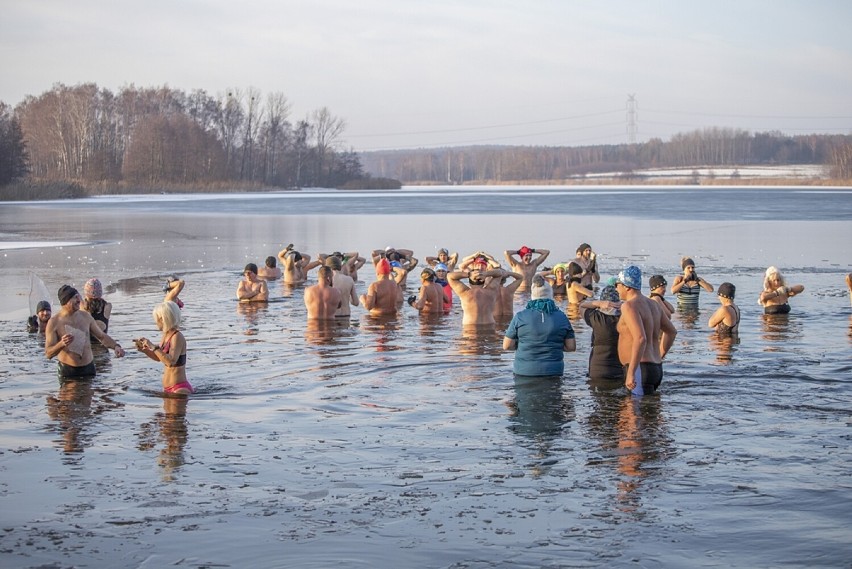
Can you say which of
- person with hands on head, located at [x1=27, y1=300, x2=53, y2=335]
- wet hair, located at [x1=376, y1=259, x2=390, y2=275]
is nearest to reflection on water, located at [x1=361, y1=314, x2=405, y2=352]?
wet hair, located at [x1=376, y1=259, x2=390, y2=275]

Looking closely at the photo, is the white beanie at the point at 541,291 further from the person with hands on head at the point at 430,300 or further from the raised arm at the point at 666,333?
the person with hands on head at the point at 430,300

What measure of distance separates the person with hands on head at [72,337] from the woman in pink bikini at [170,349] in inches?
24.9

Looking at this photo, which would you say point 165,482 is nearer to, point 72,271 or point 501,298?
point 501,298

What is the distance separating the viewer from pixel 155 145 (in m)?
102

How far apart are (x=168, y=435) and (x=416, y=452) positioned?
2409 mm

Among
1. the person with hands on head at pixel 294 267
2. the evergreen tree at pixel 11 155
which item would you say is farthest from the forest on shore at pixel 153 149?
the person with hands on head at pixel 294 267

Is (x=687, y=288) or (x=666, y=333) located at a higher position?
(x=666, y=333)

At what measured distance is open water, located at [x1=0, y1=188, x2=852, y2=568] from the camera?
711cm

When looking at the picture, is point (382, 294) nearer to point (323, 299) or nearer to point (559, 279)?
point (323, 299)

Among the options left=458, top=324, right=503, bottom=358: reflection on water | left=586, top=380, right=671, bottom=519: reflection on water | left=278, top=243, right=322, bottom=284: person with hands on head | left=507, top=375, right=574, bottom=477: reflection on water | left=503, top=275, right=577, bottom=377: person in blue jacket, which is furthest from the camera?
left=278, top=243, right=322, bottom=284: person with hands on head

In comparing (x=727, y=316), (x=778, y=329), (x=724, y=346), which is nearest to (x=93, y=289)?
(x=724, y=346)

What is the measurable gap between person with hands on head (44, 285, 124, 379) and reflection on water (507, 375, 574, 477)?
→ 4.43 meters

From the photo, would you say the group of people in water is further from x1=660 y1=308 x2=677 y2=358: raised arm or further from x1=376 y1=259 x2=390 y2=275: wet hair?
x1=376 y1=259 x2=390 y2=275: wet hair

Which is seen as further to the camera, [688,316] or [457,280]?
[688,316]
